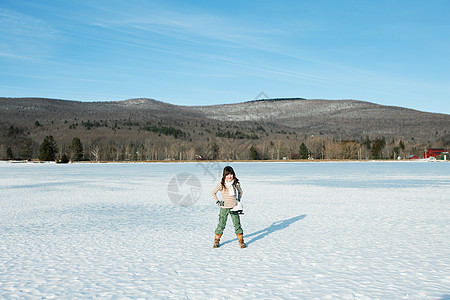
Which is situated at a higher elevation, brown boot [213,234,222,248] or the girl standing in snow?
the girl standing in snow

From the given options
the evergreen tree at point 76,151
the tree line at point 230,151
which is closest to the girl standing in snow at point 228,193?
the evergreen tree at point 76,151

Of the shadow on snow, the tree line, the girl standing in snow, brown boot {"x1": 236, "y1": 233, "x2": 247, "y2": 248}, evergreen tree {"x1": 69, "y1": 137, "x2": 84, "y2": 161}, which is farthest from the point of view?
the tree line

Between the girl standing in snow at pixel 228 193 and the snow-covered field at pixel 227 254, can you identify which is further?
the girl standing in snow at pixel 228 193

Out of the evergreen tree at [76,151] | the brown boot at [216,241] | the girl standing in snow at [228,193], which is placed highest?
the evergreen tree at [76,151]

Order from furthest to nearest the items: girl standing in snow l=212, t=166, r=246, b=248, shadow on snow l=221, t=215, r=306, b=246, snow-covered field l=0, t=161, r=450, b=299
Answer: shadow on snow l=221, t=215, r=306, b=246, girl standing in snow l=212, t=166, r=246, b=248, snow-covered field l=0, t=161, r=450, b=299

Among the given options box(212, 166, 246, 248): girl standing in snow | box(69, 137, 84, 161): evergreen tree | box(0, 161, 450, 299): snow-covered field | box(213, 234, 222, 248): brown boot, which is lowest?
box(0, 161, 450, 299): snow-covered field

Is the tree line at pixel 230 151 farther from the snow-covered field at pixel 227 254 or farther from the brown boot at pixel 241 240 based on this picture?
the brown boot at pixel 241 240

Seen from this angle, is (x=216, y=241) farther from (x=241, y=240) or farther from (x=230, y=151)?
(x=230, y=151)

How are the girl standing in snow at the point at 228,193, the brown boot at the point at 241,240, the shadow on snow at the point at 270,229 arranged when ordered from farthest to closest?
the shadow on snow at the point at 270,229 → the brown boot at the point at 241,240 → the girl standing in snow at the point at 228,193

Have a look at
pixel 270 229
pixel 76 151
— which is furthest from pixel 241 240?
pixel 76 151

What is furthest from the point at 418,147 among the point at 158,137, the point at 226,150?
the point at 158,137

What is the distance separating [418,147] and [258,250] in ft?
598

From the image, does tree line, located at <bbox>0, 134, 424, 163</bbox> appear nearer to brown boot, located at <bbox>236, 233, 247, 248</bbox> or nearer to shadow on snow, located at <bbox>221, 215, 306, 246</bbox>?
shadow on snow, located at <bbox>221, 215, 306, 246</bbox>

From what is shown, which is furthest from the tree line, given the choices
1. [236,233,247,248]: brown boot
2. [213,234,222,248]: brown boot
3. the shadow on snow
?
[236,233,247,248]: brown boot
